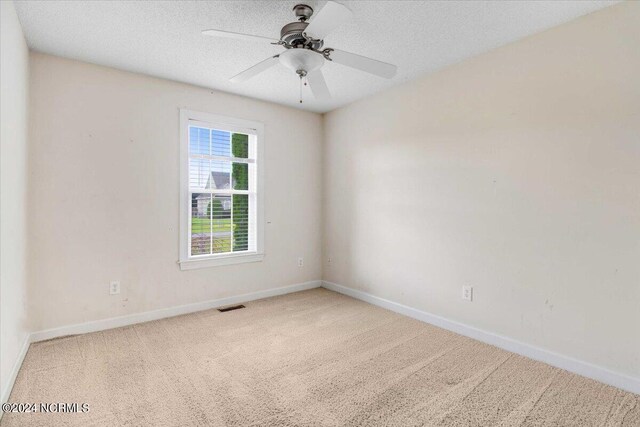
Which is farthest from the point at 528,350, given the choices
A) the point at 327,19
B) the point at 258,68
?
the point at 258,68

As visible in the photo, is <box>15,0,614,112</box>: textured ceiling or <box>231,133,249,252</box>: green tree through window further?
<box>231,133,249,252</box>: green tree through window

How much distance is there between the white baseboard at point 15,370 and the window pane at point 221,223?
5.57 ft

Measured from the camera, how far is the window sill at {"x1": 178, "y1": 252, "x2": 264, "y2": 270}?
11.2ft

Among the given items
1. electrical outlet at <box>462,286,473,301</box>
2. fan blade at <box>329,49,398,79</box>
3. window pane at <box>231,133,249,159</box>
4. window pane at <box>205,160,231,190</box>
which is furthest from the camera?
window pane at <box>231,133,249,159</box>

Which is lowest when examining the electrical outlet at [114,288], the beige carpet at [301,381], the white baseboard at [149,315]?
the beige carpet at [301,381]

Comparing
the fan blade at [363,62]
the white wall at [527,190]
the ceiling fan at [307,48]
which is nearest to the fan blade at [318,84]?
the ceiling fan at [307,48]

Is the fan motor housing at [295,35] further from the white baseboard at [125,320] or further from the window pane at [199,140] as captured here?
the white baseboard at [125,320]

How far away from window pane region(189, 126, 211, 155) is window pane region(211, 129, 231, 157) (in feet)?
0.19

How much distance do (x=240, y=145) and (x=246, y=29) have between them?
5.48ft

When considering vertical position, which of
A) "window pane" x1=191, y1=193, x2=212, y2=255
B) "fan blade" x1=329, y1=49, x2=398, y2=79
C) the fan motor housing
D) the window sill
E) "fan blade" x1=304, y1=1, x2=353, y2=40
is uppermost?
the fan motor housing

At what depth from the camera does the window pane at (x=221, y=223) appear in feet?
Answer: 12.0

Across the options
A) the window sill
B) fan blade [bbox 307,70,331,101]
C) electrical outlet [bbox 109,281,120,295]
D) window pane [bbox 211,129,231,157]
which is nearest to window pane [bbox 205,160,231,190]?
window pane [bbox 211,129,231,157]

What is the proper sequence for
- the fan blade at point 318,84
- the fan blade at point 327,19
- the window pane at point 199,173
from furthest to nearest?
1. the window pane at point 199,173
2. the fan blade at point 318,84
3. the fan blade at point 327,19

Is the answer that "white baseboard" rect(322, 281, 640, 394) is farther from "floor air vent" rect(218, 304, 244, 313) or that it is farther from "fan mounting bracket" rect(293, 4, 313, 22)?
"fan mounting bracket" rect(293, 4, 313, 22)
